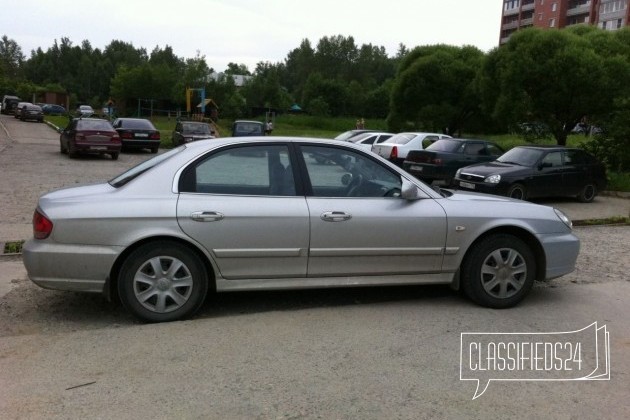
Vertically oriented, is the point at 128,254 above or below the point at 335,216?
below

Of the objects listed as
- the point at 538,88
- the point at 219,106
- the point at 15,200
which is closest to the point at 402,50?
the point at 219,106

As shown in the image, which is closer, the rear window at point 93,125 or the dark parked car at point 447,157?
the dark parked car at point 447,157

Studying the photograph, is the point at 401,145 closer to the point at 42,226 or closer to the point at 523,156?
the point at 523,156

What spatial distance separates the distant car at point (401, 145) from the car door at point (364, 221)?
13497 millimetres

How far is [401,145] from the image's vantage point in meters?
19.4

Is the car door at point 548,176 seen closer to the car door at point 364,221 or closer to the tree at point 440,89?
the car door at point 364,221

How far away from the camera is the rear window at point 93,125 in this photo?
2189cm

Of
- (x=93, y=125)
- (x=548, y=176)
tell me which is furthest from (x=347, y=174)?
(x=93, y=125)

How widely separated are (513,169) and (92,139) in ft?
48.6

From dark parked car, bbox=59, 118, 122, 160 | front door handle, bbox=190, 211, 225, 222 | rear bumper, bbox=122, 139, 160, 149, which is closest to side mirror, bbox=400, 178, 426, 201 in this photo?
front door handle, bbox=190, 211, 225, 222

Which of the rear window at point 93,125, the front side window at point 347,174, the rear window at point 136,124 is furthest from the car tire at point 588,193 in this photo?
the rear window at point 136,124

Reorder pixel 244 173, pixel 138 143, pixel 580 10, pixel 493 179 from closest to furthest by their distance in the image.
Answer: pixel 244 173 < pixel 493 179 < pixel 138 143 < pixel 580 10

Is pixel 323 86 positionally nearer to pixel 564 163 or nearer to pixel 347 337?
pixel 564 163

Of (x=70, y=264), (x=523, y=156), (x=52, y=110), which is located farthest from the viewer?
(x=52, y=110)
